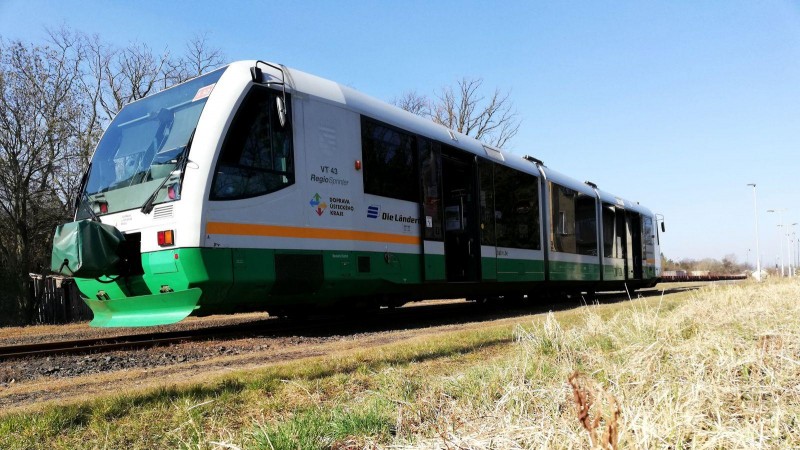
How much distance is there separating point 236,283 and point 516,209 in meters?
7.63

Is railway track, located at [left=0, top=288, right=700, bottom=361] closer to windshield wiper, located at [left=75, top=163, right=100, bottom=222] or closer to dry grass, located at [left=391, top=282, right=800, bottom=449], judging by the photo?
windshield wiper, located at [left=75, top=163, right=100, bottom=222]

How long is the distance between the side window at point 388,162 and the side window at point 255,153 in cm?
159

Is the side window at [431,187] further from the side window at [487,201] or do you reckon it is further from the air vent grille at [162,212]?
the air vent grille at [162,212]

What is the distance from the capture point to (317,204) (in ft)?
25.0

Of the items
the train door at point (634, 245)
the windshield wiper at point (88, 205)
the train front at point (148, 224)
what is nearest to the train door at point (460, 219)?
the train front at point (148, 224)

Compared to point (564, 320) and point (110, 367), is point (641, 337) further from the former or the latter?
point (110, 367)

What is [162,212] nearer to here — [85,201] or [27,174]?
[85,201]

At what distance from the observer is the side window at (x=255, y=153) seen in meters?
6.75

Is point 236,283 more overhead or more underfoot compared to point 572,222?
more underfoot

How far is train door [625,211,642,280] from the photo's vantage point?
21.0m

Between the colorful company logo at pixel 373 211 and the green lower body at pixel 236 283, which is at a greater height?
the colorful company logo at pixel 373 211

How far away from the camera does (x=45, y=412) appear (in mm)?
3223

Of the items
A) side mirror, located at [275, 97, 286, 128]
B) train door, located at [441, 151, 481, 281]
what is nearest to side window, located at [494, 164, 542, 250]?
train door, located at [441, 151, 481, 281]

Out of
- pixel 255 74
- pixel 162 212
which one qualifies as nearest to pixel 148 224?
pixel 162 212
